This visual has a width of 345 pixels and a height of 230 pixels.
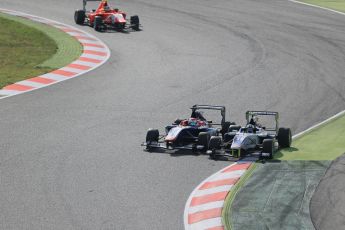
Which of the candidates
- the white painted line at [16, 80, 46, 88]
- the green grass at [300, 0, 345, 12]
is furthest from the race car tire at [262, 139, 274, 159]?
the green grass at [300, 0, 345, 12]

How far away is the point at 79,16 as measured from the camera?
43688 millimetres

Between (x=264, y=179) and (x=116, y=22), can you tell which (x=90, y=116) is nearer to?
(x=264, y=179)

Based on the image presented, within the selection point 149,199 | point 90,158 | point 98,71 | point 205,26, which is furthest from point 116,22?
point 149,199

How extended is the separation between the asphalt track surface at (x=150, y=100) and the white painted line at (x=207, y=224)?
1.12ft

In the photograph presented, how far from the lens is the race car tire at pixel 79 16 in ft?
143

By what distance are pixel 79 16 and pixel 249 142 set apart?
21.2 metres

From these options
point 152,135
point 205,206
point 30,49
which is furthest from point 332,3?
point 205,206

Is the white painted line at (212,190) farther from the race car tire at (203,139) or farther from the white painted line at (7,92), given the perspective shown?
the white painted line at (7,92)

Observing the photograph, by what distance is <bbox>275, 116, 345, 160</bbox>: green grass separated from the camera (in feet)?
79.7

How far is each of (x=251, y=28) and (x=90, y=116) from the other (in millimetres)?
17108

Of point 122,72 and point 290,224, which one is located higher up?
point 290,224

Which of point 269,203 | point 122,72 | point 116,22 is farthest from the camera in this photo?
point 116,22

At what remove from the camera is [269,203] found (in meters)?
20.3

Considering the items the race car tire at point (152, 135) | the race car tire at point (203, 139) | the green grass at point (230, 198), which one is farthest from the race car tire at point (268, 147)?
the race car tire at point (152, 135)
